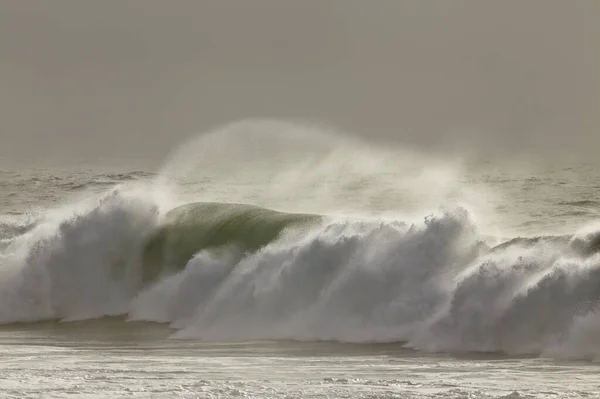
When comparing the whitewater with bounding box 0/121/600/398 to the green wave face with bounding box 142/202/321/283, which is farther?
the green wave face with bounding box 142/202/321/283

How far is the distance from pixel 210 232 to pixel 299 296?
4552 millimetres

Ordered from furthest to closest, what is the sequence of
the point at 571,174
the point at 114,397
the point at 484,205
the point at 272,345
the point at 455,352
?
the point at 571,174, the point at 484,205, the point at 272,345, the point at 455,352, the point at 114,397

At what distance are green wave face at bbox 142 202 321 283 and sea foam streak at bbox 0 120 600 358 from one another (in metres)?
0.04

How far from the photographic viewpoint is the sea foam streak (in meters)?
15.2

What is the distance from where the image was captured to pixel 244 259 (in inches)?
770

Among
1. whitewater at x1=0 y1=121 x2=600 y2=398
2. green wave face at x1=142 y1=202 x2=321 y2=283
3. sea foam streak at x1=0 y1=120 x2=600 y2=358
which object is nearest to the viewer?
whitewater at x1=0 y1=121 x2=600 y2=398

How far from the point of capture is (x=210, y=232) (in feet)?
71.8

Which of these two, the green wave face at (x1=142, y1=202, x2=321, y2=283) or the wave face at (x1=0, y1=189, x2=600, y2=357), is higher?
the green wave face at (x1=142, y1=202, x2=321, y2=283)

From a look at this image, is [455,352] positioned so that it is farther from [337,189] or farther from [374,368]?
[337,189]

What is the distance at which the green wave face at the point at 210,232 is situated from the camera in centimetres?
2055

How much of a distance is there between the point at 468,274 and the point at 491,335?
136 centimetres

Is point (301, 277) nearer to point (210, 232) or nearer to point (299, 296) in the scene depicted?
point (299, 296)

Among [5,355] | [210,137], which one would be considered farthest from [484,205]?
[5,355]

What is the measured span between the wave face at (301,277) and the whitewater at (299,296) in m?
0.03
